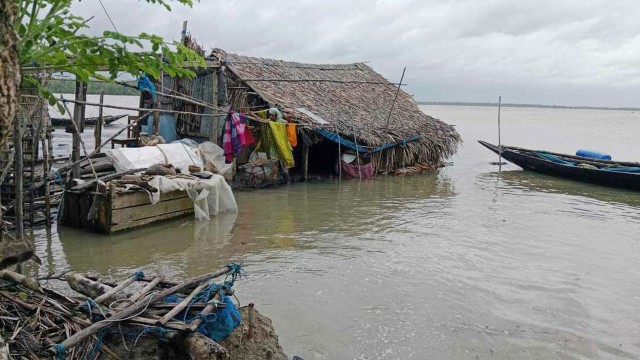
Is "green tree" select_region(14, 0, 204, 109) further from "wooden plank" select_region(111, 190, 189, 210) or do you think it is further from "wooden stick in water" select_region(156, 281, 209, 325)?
"wooden plank" select_region(111, 190, 189, 210)

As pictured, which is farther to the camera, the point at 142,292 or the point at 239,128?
the point at 239,128

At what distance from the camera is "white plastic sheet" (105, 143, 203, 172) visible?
894 centimetres

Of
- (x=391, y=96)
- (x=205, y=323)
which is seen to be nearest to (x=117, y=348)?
(x=205, y=323)

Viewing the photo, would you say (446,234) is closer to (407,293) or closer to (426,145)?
(407,293)

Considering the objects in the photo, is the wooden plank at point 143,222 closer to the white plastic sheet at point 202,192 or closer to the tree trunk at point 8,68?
the white plastic sheet at point 202,192

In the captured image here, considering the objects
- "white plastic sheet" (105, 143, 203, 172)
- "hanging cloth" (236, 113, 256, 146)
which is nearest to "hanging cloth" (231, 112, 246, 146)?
"hanging cloth" (236, 113, 256, 146)

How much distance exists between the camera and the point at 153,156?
372 inches

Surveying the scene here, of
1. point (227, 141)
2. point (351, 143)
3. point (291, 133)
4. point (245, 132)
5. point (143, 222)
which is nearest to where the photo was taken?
point (143, 222)

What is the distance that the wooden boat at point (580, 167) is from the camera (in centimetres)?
1404

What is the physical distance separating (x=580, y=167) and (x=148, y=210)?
12477mm

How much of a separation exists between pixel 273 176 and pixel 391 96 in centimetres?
736

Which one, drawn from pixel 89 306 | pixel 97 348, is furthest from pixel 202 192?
pixel 97 348

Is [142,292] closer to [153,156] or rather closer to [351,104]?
[153,156]

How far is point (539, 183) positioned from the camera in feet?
50.3
